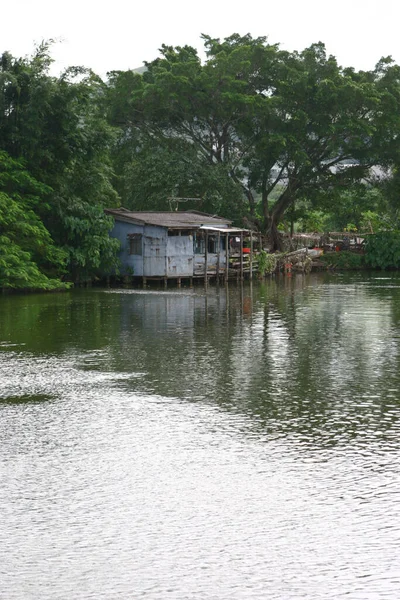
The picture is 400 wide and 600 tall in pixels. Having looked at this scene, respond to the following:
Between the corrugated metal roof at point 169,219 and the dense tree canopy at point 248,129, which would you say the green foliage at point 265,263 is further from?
the dense tree canopy at point 248,129

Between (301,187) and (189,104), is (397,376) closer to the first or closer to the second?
(189,104)

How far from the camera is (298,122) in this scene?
5416cm

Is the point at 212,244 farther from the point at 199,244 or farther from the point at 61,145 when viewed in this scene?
the point at 61,145

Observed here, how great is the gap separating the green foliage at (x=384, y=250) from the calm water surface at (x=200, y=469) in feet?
147

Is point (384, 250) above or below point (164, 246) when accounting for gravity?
below

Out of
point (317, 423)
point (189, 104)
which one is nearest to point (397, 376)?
point (317, 423)

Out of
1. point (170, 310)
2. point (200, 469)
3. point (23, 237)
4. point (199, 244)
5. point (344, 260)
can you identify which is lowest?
point (200, 469)

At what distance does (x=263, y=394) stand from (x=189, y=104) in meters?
43.2

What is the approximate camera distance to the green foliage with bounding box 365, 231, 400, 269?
62.2m

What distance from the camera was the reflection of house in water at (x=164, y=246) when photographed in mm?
42938

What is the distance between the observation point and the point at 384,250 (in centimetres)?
6253

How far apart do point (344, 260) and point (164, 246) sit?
22.6 m

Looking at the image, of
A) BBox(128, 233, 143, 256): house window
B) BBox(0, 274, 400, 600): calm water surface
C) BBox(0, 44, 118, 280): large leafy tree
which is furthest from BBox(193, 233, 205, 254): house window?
BBox(0, 274, 400, 600): calm water surface

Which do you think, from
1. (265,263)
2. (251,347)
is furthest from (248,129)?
(251,347)
